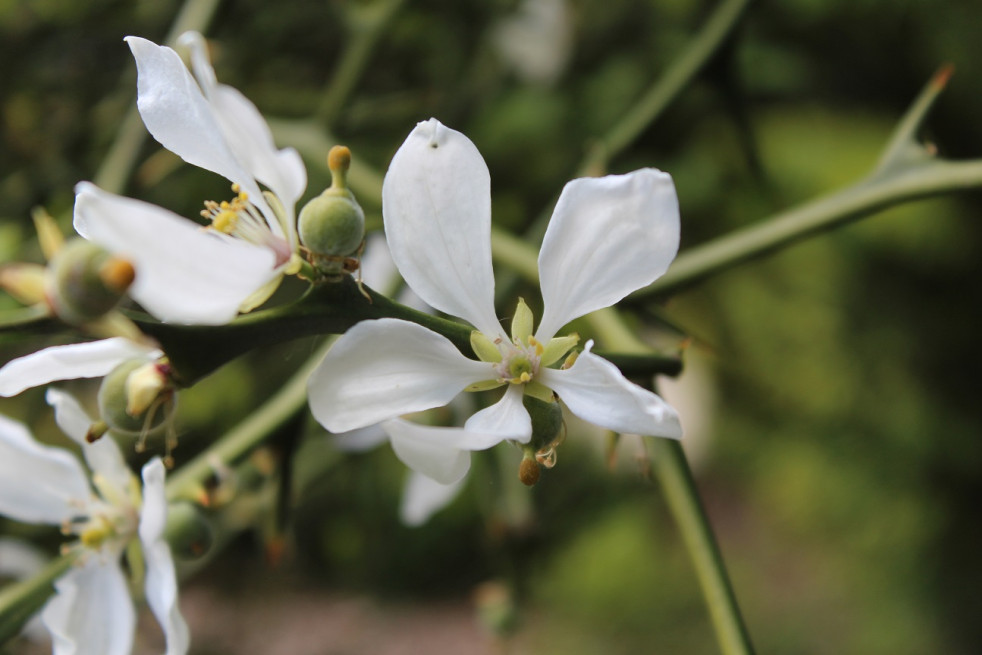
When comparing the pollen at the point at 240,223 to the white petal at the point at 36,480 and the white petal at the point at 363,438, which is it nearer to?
the white petal at the point at 36,480

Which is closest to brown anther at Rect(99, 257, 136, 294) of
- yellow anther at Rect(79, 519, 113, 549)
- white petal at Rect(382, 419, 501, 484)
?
white petal at Rect(382, 419, 501, 484)

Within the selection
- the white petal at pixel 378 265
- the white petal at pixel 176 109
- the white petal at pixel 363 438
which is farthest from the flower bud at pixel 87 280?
the white petal at pixel 363 438

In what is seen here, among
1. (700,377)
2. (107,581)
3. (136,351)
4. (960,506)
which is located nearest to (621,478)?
(700,377)

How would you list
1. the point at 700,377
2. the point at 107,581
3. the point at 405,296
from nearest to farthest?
the point at 107,581
the point at 405,296
the point at 700,377

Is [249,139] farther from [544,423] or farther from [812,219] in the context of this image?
[812,219]

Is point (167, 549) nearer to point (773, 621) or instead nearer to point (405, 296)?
point (405, 296)

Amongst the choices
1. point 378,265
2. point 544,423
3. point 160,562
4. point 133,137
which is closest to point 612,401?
point 544,423

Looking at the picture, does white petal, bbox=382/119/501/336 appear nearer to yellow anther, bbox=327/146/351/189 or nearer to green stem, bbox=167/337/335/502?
yellow anther, bbox=327/146/351/189
